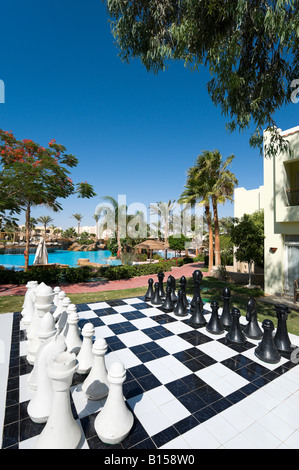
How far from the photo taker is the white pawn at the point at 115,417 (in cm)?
173

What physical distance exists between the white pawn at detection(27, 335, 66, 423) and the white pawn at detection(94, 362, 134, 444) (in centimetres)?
50

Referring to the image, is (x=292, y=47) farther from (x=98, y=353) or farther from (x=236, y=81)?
(x=98, y=353)

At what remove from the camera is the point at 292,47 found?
3838mm

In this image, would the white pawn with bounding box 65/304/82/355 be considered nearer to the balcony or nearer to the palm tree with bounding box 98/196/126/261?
the balcony

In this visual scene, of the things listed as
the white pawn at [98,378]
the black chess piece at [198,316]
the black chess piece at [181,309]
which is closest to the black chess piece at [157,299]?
the black chess piece at [181,309]

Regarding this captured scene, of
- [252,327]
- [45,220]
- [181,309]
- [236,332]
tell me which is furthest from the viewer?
[45,220]

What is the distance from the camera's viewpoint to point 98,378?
2.27 metres

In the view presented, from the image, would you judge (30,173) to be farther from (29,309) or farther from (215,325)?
(215,325)

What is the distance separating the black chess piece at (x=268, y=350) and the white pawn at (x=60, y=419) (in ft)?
8.24

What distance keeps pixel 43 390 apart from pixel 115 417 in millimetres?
748

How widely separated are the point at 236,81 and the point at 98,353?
4842 millimetres

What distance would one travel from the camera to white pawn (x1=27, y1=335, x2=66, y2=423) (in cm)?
191

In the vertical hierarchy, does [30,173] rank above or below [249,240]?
above

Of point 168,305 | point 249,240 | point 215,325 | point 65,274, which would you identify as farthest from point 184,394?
point 65,274
